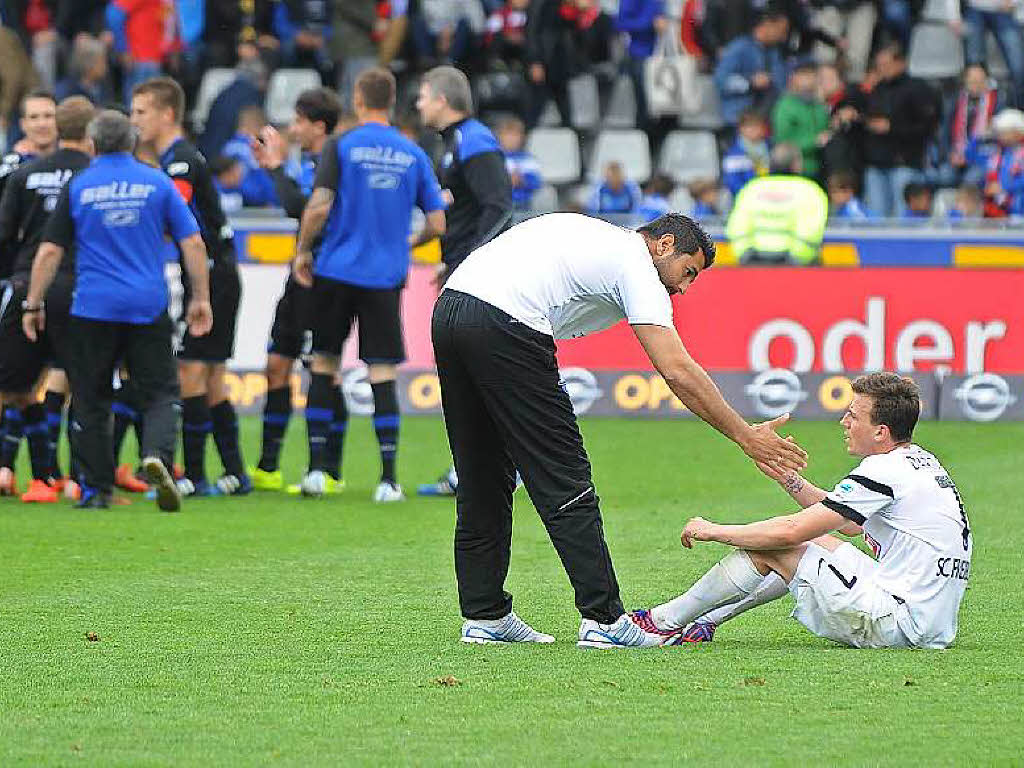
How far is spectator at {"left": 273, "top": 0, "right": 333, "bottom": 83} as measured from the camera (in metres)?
23.8

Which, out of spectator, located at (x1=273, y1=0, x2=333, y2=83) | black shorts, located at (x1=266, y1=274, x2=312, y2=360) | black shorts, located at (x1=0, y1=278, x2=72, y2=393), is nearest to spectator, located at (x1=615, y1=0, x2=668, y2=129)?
spectator, located at (x1=273, y1=0, x2=333, y2=83)

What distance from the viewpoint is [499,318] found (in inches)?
277

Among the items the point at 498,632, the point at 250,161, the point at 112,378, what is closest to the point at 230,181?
the point at 250,161

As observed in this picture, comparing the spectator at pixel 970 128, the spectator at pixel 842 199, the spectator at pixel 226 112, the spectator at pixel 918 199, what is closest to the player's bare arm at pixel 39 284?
the spectator at pixel 842 199

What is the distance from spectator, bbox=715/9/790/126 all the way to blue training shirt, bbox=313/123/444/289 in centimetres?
1149

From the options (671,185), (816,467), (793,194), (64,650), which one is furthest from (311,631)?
(671,185)

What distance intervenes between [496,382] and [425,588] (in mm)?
2058

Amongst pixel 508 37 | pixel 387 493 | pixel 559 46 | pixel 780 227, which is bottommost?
pixel 387 493

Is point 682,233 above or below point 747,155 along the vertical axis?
above

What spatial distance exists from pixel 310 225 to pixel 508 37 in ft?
39.6

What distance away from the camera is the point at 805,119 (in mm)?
21906

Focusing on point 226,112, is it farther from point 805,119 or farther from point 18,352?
point 18,352

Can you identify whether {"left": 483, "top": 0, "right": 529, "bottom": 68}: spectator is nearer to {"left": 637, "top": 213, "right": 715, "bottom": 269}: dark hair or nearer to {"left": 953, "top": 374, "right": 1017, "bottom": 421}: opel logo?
{"left": 953, "top": 374, "right": 1017, "bottom": 421}: opel logo

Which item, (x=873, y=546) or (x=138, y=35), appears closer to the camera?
(x=873, y=546)
